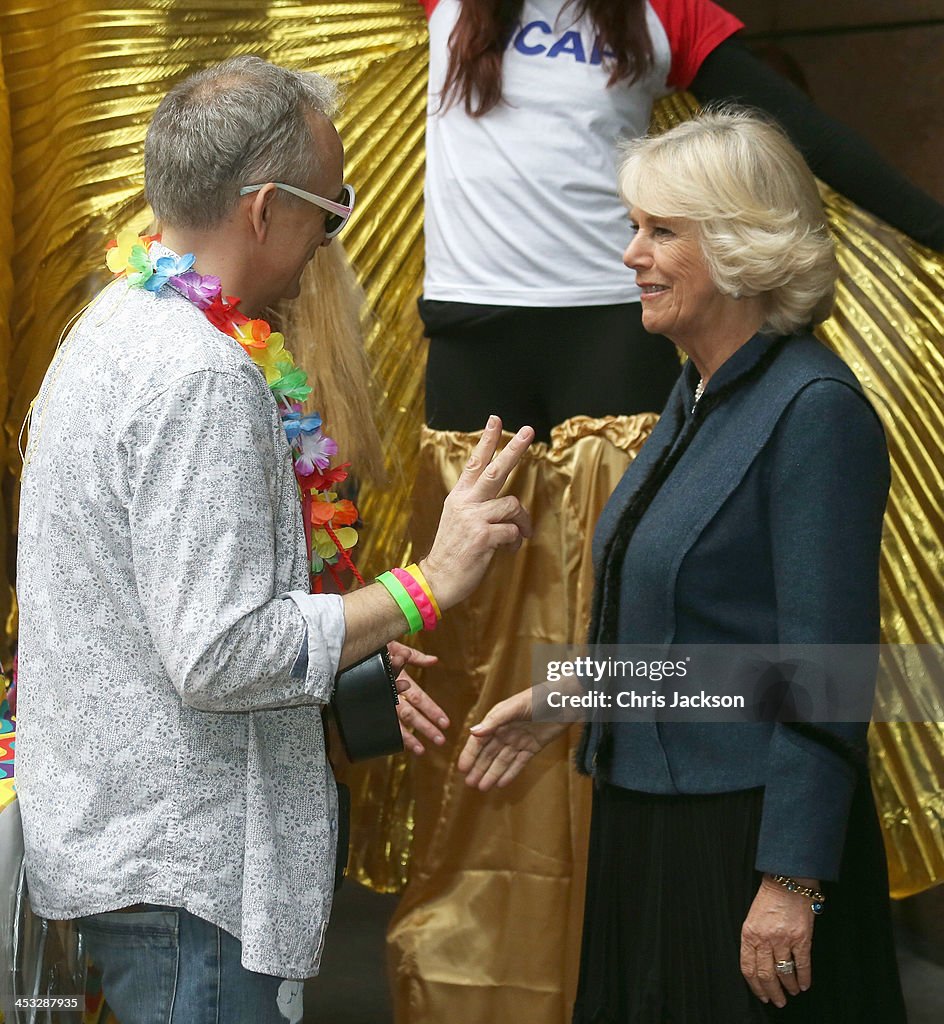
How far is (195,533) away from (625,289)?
1075mm

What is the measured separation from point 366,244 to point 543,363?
1.57 feet

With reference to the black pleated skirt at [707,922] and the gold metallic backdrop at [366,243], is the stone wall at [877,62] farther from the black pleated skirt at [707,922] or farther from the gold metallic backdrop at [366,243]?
the black pleated skirt at [707,922]

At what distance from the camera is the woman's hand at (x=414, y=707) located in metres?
1.69

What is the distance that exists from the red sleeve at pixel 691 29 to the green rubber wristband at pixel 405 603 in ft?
3.79

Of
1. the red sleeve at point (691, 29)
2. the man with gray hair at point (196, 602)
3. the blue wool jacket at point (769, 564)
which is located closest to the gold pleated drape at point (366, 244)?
the red sleeve at point (691, 29)

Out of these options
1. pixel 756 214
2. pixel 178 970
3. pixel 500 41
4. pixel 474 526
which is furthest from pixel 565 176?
pixel 178 970

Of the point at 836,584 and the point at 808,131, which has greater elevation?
the point at 808,131

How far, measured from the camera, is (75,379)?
1239 mm

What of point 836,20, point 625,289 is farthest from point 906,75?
point 625,289

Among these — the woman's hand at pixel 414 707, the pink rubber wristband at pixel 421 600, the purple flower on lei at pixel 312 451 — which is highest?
the purple flower on lei at pixel 312 451

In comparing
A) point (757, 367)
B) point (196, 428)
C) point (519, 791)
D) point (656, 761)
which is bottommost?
point (519, 791)

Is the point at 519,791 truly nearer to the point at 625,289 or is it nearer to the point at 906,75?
the point at 625,289

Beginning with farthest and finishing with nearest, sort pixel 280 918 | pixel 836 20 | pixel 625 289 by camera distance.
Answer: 1. pixel 836 20
2. pixel 625 289
3. pixel 280 918

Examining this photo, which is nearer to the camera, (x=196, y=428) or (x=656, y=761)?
(x=196, y=428)
